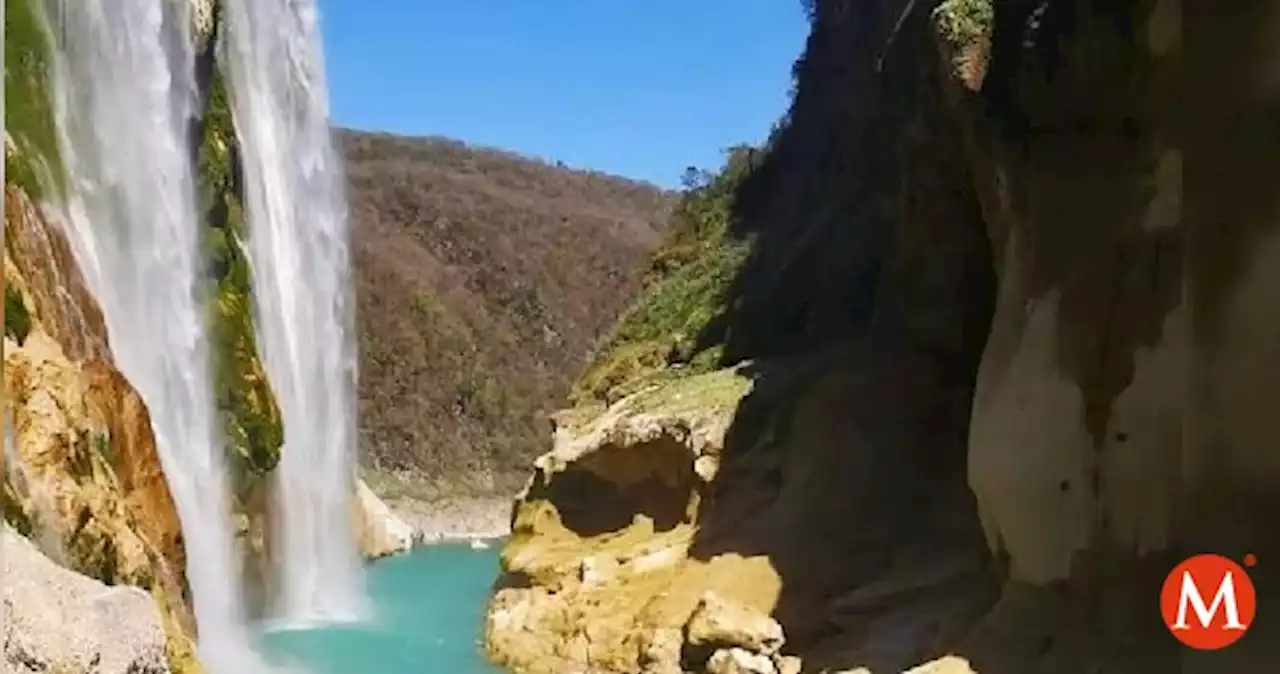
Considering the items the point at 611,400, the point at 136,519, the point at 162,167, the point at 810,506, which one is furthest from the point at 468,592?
the point at 136,519

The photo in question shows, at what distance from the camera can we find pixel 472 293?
7875 centimetres

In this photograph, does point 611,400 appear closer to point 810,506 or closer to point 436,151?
point 810,506

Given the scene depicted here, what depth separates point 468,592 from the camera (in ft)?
103

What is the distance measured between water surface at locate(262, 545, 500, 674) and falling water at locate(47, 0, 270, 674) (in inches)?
40.9

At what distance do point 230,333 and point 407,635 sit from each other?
5.73 meters

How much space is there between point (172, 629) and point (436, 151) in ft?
304

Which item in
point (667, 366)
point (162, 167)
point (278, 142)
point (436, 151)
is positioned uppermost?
point (436, 151)

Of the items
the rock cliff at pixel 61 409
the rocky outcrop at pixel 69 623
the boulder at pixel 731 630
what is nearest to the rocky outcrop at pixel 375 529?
the rock cliff at pixel 61 409

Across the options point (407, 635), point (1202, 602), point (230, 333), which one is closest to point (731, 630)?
point (1202, 602)

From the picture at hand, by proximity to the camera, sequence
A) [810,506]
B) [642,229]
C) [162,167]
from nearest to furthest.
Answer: [810,506], [162,167], [642,229]

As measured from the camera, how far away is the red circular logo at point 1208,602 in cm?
814

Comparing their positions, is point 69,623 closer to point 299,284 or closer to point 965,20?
point 965,20

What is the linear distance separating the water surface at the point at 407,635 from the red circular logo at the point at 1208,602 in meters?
9.71

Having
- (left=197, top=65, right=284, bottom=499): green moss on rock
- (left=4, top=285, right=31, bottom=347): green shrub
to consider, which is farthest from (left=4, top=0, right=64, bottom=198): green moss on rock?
(left=197, top=65, right=284, bottom=499): green moss on rock
